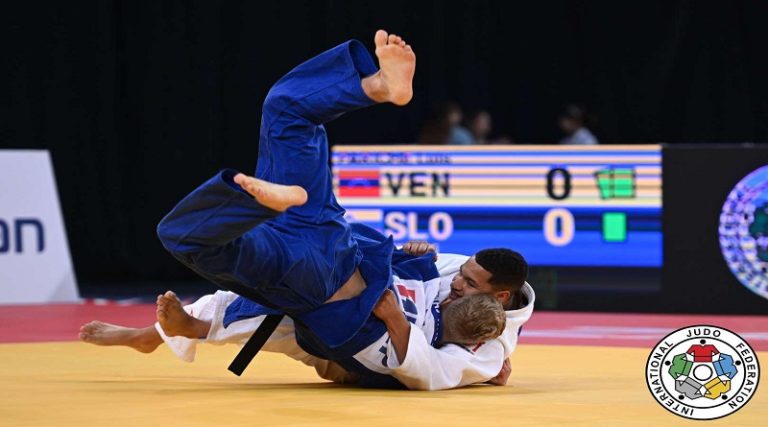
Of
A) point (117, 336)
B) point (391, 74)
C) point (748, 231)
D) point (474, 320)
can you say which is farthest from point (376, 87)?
point (748, 231)

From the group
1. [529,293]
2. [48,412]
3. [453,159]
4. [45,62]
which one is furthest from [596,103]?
[48,412]

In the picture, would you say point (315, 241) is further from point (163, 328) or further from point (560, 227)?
point (560, 227)

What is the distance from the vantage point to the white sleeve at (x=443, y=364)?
149 inches

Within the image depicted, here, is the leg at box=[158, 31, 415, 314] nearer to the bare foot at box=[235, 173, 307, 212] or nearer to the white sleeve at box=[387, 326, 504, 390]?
the bare foot at box=[235, 173, 307, 212]

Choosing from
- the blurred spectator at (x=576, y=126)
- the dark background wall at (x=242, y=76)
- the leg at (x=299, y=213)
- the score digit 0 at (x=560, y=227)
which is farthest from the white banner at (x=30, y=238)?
the leg at (x=299, y=213)

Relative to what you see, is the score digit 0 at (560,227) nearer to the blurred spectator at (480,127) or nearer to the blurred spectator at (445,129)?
the blurred spectator at (445,129)

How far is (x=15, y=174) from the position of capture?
7734 millimetres

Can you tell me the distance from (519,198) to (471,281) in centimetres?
357

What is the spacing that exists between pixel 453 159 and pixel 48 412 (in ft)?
14.9

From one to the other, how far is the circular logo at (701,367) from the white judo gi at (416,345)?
2.27 ft

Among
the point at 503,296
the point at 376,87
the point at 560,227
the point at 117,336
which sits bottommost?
the point at 560,227

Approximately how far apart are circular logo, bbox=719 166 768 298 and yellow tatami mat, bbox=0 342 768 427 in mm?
2426

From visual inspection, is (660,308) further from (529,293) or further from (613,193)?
(529,293)

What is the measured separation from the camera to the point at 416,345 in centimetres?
376
